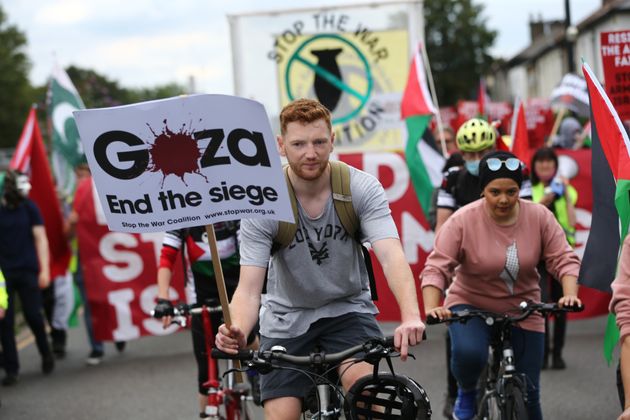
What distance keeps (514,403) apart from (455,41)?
77940mm

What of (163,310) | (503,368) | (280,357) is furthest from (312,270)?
(163,310)

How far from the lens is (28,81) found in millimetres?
94125

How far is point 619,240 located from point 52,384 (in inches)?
244

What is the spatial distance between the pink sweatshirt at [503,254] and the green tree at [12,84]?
8431 centimetres

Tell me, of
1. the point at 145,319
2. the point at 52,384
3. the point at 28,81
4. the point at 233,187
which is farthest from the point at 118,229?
the point at 28,81

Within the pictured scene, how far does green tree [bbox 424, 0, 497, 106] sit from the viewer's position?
81938 mm

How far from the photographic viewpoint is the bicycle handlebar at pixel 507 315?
18.6ft

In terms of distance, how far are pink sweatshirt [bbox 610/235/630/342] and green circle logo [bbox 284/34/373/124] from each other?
9.85m

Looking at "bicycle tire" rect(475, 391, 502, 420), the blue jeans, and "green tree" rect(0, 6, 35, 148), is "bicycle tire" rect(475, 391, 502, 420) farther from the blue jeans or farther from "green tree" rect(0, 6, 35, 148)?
"green tree" rect(0, 6, 35, 148)

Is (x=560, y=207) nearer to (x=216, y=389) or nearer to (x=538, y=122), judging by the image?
(x=216, y=389)

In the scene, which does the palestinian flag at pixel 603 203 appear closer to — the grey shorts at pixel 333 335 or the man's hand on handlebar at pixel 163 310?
the grey shorts at pixel 333 335

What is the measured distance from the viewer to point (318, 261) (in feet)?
15.8

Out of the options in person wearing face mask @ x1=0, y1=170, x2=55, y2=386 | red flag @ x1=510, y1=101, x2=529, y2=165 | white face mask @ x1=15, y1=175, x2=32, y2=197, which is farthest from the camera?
white face mask @ x1=15, y1=175, x2=32, y2=197

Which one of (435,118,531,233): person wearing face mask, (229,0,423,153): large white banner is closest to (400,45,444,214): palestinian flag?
(435,118,531,233): person wearing face mask
